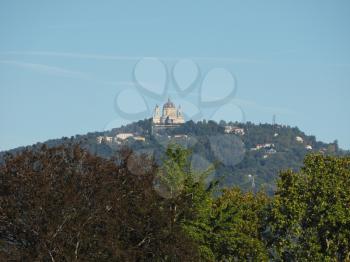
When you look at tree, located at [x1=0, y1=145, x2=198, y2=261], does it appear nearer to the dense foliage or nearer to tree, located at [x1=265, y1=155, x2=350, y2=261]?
the dense foliage

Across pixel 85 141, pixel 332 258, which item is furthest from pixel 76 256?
pixel 332 258

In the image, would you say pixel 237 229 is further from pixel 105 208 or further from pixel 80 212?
pixel 80 212

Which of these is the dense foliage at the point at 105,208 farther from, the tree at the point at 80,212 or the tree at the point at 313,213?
the tree at the point at 313,213

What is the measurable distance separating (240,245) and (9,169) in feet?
62.5

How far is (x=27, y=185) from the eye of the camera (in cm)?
3469

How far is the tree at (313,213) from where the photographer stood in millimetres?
54688

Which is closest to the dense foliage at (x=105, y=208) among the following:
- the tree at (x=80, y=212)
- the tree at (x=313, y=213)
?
the tree at (x=80, y=212)

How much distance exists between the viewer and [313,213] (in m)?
56.6

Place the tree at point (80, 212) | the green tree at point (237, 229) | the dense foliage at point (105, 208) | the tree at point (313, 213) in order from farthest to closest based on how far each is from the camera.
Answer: the tree at point (313, 213)
the green tree at point (237, 229)
the dense foliage at point (105, 208)
the tree at point (80, 212)

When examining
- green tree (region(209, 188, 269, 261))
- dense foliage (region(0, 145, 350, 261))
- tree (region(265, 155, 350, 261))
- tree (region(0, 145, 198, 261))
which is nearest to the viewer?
tree (region(0, 145, 198, 261))

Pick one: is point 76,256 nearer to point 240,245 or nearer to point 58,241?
point 58,241

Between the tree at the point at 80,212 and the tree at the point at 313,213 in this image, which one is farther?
the tree at the point at 313,213

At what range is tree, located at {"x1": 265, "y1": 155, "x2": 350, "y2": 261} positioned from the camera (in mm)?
54688

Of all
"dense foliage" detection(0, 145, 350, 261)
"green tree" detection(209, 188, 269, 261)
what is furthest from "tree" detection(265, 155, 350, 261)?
"dense foliage" detection(0, 145, 350, 261)
